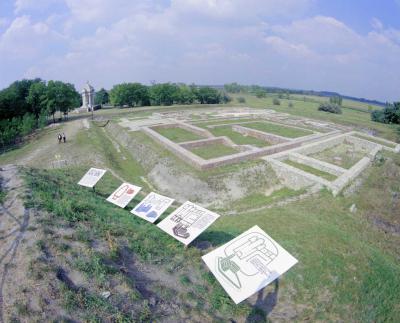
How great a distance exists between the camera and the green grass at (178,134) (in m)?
20.2

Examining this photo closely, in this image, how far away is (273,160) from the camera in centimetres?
1507

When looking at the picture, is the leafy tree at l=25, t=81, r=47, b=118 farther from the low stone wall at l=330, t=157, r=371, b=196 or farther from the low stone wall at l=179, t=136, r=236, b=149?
the low stone wall at l=330, t=157, r=371, b=196

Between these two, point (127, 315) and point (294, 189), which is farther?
point (294, 189)

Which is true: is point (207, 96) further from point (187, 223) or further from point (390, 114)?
point (187, 223)

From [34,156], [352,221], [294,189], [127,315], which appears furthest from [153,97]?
[127,315]

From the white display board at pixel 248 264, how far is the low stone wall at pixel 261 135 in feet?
51.5

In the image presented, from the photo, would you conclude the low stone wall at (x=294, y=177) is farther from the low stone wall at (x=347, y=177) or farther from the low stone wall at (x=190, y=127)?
the low stone wall at (x=190, y=127)

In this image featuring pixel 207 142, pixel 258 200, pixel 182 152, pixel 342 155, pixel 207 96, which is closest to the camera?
pixel 258 200

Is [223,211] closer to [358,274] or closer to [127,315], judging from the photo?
[358,274]

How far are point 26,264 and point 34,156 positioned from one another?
A: 1536 cm

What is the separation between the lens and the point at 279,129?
24672mm

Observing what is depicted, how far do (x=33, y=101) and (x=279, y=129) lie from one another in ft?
91.5

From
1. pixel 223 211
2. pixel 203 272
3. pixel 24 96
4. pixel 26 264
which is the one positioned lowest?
pixel 223 211

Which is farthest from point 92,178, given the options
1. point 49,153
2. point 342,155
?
point 342,155
